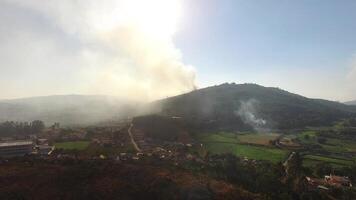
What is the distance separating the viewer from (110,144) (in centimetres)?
9069

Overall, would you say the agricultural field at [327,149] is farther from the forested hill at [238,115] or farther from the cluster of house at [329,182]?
the forested hill at [238,115]

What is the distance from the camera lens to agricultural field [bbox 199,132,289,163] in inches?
3597

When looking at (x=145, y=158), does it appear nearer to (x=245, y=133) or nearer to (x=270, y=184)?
(x=270, y=184)

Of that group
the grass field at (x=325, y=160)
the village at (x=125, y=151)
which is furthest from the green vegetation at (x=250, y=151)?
the grass field at (x=325, y=160)

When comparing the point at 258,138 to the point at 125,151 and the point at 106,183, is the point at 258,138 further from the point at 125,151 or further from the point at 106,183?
the point at 106,183

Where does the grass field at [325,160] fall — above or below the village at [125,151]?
below

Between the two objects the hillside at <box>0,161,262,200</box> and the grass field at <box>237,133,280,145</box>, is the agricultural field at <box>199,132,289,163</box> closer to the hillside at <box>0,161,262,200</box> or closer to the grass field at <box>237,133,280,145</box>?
the grass field at <box>237,133,280,145</box>

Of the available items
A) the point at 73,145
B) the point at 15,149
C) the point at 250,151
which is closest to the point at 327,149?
the point at 250,151

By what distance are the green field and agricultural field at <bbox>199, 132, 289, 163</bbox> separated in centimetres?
3297

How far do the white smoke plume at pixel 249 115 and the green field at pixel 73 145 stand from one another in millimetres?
83647

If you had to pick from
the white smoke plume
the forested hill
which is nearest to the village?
the forested hill

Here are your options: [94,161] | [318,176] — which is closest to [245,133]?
[318,176]

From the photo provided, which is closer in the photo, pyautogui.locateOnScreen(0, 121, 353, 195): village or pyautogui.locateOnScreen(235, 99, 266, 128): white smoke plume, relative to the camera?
pyautogui.locateOnScreen(0, 121, 353, 195): village

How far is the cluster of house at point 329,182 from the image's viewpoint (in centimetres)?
6631
